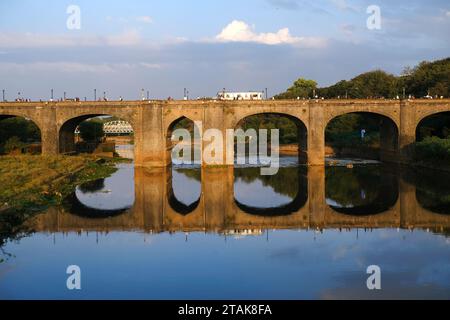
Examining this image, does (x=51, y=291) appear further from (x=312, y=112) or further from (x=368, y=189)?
(x=312, y=112)

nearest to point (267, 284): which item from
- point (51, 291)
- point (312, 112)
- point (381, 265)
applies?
point (381, 265)

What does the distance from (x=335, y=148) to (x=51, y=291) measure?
179ft

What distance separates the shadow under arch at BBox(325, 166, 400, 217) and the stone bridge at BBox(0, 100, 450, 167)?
3729 millimetres

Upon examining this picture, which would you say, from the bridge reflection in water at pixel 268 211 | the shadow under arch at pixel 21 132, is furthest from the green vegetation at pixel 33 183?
the shadow under arch at pixel 21 132

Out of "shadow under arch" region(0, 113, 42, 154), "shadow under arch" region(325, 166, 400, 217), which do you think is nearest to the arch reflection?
"shadow under arch" region(325, 166, 400, 217)

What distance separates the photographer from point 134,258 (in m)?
17.6

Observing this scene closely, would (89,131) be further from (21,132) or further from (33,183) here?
(33,183)

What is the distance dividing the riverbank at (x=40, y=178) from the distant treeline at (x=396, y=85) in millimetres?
25906

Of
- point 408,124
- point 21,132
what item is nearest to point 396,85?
point 408,124

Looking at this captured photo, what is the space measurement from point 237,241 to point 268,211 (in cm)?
696

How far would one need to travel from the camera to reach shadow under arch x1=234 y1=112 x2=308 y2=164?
162ft

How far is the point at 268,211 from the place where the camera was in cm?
2708

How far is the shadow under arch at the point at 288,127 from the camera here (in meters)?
49.2

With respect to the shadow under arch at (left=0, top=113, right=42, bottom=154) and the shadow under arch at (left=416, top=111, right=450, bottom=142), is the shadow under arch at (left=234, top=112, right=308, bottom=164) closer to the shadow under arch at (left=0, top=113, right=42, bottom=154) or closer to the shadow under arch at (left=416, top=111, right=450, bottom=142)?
the shadow under arch at (left=416, top=111, right=450, bottom=142)
